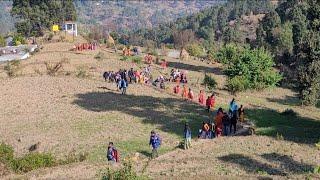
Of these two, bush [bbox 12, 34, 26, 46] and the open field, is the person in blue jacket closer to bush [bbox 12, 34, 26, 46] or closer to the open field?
the open field

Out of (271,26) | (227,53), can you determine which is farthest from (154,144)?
(271,26)

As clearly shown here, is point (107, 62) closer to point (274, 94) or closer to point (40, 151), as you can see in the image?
point (274, 94)

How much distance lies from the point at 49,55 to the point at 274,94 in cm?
2218

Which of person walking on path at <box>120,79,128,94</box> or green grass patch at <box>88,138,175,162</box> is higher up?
person walking on path at <box>120,79,128,94</box>

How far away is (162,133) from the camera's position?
2712 centimetres

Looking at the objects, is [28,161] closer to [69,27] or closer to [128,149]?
[128,149]

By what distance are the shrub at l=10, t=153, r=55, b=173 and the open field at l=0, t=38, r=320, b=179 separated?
0.78 meters

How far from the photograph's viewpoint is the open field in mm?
20469

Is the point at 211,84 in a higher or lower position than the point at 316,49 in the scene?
lower

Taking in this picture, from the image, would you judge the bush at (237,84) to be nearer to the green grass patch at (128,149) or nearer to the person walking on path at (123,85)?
the person walking on path at (123,85)

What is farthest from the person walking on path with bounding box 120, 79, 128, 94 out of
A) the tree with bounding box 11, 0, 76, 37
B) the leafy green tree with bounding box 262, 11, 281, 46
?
the leafy green tree with bounding box 262, 11, 281, 46

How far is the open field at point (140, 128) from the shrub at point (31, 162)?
0.78 m

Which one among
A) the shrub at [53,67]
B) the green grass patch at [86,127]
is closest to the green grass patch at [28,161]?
the green grass patch at [86,127]

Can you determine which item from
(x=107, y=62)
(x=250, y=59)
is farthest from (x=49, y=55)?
(x=250, y=59)
